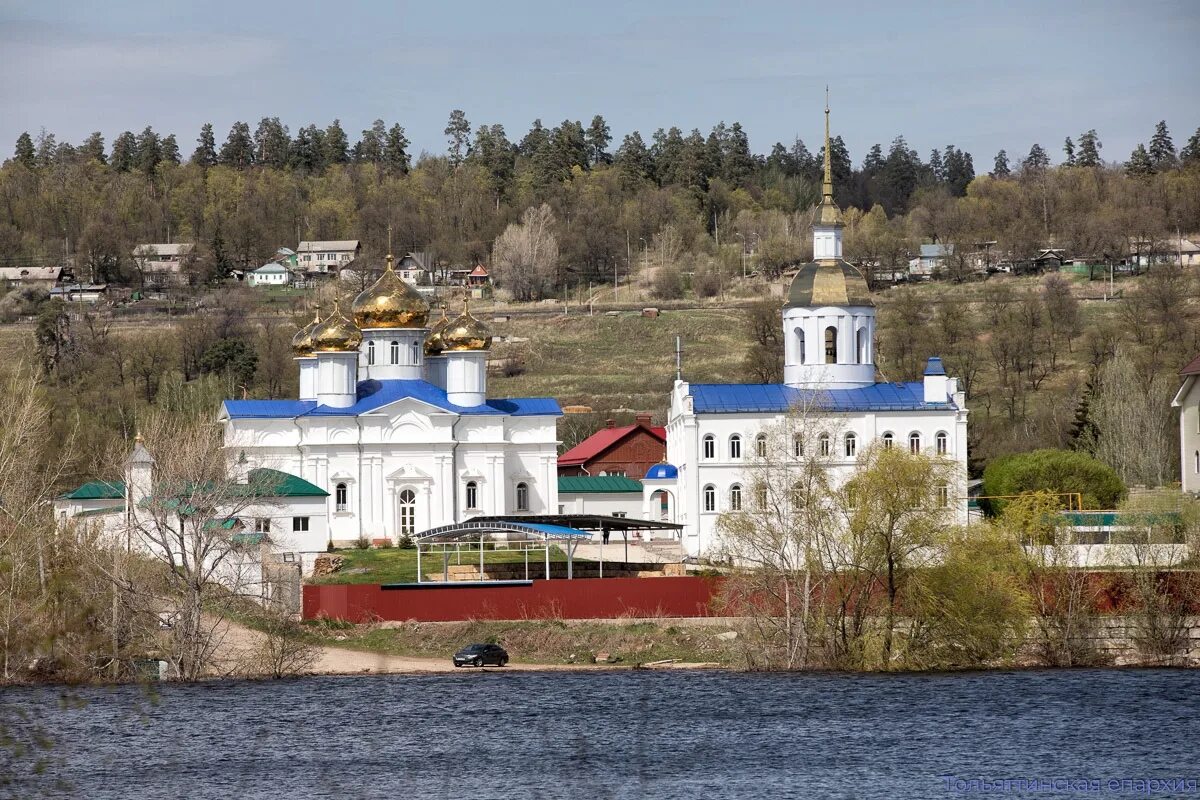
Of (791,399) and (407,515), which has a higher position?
(791,399)

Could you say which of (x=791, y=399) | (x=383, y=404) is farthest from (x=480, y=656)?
(x=383, y=404)

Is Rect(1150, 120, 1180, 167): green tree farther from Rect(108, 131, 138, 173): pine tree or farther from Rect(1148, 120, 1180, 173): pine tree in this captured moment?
Rect(108, 131, 138, 173): pine tree

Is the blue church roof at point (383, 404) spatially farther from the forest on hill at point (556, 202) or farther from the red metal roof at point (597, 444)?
the forest on hill at point (556, 202)

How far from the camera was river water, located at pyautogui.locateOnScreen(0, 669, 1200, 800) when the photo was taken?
101 feet

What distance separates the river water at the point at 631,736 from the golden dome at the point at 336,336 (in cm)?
2326

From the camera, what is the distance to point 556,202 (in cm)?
15300

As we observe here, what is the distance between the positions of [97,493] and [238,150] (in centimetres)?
12034

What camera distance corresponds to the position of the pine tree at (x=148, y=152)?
6639 inches

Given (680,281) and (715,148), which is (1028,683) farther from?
(715,148)

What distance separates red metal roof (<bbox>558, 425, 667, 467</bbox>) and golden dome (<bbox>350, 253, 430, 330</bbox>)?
45.8ft

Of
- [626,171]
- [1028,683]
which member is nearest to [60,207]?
[626,171]

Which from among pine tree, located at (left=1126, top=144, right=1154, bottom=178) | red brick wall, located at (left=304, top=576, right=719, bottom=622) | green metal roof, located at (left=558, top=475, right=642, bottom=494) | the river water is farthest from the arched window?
pine tree, located at (left=1126, top=144, right=1154, bottom=178)

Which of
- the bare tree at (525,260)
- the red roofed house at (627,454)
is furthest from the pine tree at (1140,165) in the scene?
the red roofed house at (627,454)

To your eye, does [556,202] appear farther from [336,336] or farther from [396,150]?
[336,336]
